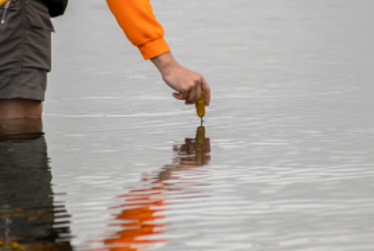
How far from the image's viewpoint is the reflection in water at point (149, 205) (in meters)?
1.89

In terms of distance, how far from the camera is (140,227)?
6.54 ft

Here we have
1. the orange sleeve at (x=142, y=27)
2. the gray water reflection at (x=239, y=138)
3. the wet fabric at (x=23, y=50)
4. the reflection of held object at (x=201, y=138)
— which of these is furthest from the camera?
the wet fabric at (x=23, y=50)

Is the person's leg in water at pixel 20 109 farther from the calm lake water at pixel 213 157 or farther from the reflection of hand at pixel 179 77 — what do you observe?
the reflection of hand at pixel 179 77

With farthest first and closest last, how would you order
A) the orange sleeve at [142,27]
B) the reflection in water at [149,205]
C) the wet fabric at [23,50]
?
the wet fabric at [23,50], the orange sleeve at [142,27], the reflection in water at [149,205]

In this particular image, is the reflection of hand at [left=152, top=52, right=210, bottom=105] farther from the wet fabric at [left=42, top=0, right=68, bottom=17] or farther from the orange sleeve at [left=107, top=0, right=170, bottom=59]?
the wet fabric at [left=42, top=0, right=68, bottom=17]

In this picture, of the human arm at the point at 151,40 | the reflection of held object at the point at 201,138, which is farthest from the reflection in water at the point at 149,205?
the human arm at the point at 151,40

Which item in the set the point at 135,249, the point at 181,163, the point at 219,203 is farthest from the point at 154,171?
the point at 135,249

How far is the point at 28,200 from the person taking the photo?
230 centimetres

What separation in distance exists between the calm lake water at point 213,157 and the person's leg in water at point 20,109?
0.08 m

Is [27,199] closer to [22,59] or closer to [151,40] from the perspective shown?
[151,40]

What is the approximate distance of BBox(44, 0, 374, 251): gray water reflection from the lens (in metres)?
2.03

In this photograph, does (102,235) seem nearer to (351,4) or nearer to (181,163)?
(181,163)

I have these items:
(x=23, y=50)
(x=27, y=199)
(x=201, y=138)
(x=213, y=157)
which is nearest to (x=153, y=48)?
(x=213, y=157)

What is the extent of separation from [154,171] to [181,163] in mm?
159
